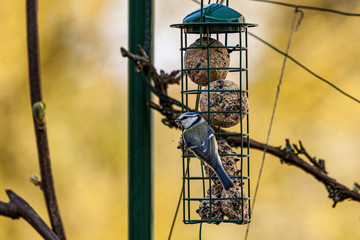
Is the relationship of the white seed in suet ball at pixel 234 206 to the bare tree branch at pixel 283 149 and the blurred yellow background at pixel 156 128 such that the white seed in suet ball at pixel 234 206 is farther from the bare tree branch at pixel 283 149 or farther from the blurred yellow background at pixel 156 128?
the blurred yellow background at pixel 156 128

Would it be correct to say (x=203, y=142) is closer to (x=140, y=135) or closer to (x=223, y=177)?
(x=223, y=177)

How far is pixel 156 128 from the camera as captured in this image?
7.47 meters

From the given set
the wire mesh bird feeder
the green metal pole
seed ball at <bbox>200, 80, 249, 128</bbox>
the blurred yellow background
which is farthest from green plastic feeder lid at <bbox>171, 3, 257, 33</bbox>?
the blurred yellow background

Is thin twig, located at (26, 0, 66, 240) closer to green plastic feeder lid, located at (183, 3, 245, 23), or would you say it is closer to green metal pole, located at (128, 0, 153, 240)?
green metal pole, located at (128, 0, 153, 240)

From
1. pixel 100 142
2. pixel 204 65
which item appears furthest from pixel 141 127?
pixel 100 142

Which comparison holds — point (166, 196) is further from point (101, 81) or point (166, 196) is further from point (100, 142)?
point (101, 81)

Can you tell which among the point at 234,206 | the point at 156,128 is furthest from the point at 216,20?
the point at 156,128

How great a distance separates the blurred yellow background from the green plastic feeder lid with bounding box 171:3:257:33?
3.37 m


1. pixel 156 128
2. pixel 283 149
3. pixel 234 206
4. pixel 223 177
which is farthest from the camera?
pixel 156 128

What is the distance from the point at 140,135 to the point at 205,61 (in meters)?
0.61

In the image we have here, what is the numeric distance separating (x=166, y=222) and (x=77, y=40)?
2.03 metres

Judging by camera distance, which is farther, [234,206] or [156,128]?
[156,128]

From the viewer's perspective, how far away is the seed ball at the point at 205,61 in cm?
388

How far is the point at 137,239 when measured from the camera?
4.08 metres
